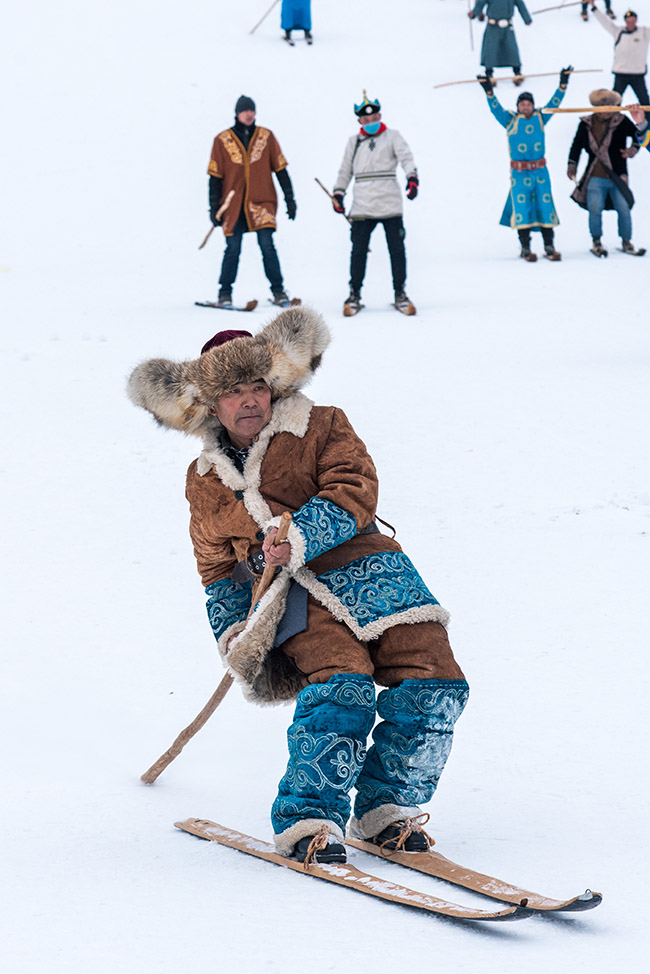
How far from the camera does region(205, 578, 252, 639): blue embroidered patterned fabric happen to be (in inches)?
110

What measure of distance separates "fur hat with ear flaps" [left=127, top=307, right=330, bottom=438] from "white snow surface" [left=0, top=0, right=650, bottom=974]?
96cm

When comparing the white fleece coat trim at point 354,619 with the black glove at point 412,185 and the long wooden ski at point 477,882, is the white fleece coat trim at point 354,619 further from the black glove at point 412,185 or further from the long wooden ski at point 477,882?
the black glove at point 412,185

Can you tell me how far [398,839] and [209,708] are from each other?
0.62 metres

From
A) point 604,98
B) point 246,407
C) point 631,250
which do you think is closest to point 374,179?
point 604,98

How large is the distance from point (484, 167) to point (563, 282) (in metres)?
4.55

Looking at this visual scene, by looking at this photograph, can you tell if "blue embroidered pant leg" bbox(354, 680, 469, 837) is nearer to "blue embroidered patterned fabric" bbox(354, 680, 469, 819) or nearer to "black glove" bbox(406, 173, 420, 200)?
"blue embroidered patterned fabric" bbox(354, 680, 469, 819)

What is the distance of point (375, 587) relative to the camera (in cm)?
261

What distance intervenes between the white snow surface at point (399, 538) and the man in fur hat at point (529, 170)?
0.35 meters

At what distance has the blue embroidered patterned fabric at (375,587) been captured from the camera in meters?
2.59

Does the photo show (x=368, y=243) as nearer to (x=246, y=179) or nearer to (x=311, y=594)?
(x=246, y=179)

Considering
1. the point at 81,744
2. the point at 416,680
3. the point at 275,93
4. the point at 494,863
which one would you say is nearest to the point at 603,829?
the point at 494,863

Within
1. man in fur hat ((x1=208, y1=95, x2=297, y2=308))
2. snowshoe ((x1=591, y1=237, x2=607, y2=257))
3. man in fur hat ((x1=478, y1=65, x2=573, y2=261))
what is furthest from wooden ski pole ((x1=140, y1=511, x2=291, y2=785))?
snowshoe ((x1=591, y1=237, x2=607, y2=257))

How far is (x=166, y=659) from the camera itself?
13.1 feet

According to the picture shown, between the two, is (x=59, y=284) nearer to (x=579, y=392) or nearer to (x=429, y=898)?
(x=579, y=392)
